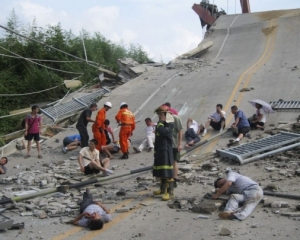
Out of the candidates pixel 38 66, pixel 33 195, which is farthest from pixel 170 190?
pixel 38 66

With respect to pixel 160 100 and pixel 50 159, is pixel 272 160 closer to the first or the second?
pixel 50 159

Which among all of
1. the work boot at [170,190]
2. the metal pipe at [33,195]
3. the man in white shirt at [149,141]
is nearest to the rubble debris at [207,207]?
the work boot at [170,190]

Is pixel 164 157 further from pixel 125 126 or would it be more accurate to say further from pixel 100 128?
pixel 100 128

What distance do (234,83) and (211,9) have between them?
69.1 feet

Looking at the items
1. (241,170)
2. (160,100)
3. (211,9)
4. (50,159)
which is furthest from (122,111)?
(211,9)

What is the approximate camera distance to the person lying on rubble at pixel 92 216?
679 centimetres

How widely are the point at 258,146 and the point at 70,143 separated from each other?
16.7 feet

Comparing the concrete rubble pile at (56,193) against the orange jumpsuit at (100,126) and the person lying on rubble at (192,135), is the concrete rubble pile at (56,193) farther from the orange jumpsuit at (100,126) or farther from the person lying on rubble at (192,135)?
the person lying on rubble at (192,135)

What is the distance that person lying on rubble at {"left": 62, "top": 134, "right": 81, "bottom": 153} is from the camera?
43.3ft

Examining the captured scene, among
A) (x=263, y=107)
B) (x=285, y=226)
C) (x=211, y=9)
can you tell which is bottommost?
(x=285, y=226)

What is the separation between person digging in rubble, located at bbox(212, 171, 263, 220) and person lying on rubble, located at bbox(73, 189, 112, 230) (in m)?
1.67

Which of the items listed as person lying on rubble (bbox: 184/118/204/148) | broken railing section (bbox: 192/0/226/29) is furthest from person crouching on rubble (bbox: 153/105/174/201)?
broken railing section (bbox: 192/0/226/29)

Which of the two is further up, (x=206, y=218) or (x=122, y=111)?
(x=122, y=111)

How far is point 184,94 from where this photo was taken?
17.7 m
